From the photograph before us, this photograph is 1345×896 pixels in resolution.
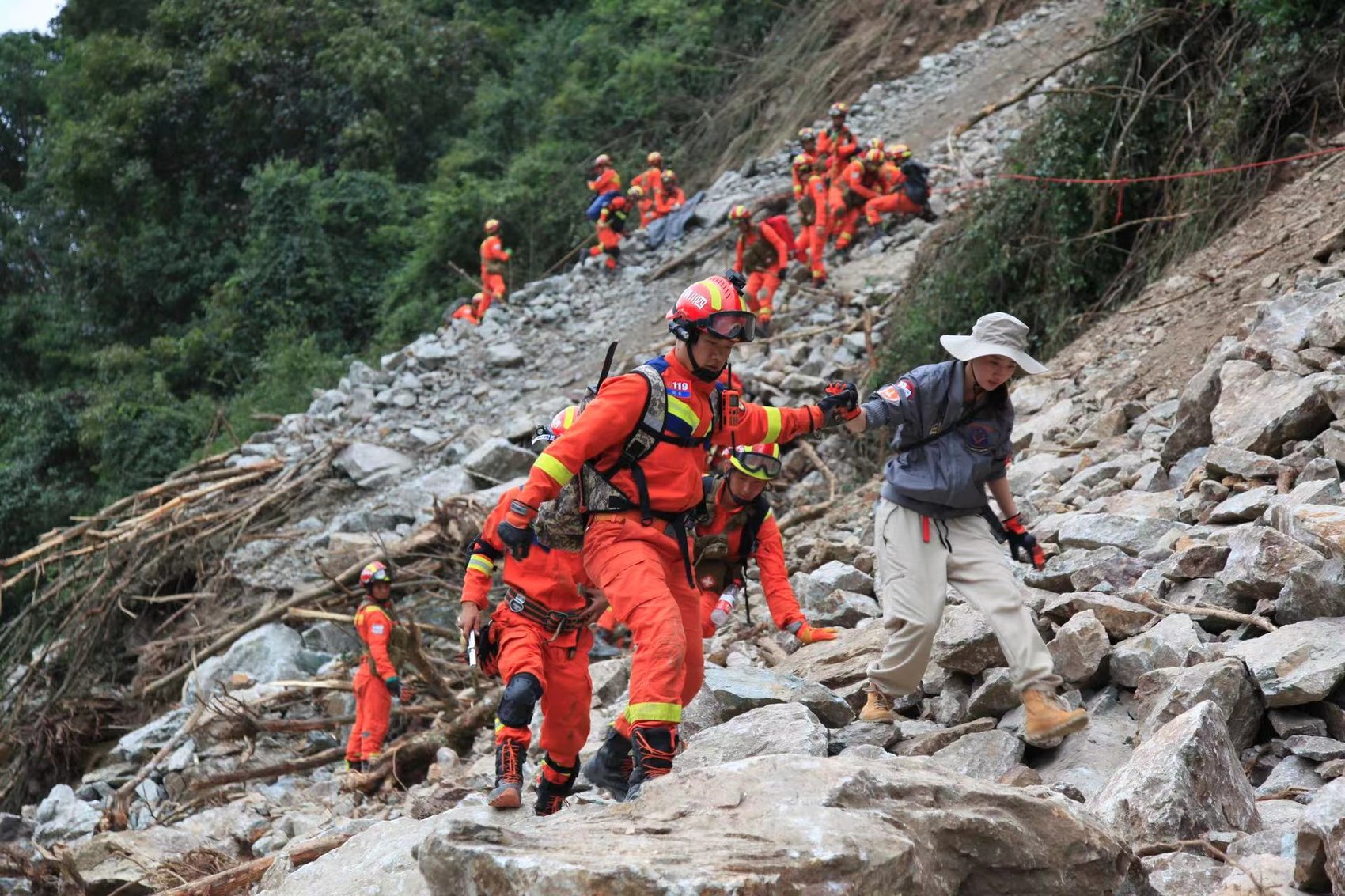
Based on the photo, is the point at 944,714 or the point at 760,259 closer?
the point at 944,714

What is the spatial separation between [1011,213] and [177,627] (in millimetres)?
9035

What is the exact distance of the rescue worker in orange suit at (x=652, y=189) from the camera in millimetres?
20438

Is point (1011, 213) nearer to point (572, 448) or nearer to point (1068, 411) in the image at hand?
point (1068, 411)

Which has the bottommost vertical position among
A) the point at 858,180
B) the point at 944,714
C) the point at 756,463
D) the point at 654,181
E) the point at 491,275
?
the point at 944,714

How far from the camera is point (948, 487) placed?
4789mm

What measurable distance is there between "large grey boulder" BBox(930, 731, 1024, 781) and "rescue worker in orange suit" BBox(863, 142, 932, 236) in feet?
40.3

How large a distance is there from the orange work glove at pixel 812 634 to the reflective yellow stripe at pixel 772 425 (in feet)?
6.14

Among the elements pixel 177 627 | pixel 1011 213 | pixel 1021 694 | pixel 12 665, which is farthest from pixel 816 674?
pixel 12 665

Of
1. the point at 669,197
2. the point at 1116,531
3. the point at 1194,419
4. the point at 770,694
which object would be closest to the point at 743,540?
the point at 770,694

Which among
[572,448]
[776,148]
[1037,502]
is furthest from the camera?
[776,148]

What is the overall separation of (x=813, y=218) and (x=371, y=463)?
609 centimetres

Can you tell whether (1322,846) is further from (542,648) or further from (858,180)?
(858,180)

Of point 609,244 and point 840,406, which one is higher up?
point 609,244

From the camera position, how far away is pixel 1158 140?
35.8ft
